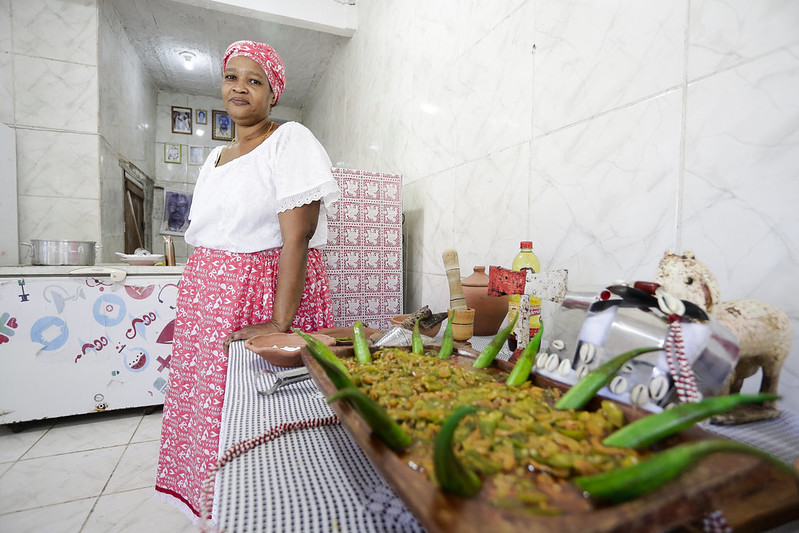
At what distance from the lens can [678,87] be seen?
2.83 ft

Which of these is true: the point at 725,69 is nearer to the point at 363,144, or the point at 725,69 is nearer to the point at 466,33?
the point at 466,33

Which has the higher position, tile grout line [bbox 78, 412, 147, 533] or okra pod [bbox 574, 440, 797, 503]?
okra pod [bbox 574, 440, 797, 503]

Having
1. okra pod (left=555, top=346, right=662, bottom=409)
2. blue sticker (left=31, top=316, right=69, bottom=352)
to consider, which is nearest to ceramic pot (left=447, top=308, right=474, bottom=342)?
okra pod (left=555, top=346, right=662, bottom=409)

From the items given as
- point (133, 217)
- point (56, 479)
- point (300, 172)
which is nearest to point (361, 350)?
point (300, 172)

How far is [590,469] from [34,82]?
4490 millimetres

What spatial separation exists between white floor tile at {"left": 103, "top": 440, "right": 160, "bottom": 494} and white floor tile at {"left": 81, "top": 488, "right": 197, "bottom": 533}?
59 millimetres

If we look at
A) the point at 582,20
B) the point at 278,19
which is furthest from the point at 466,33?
the point at 278,19

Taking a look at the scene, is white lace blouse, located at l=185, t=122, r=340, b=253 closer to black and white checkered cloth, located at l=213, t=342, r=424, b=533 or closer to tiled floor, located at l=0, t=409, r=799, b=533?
black and white checkered cloth, located at l=213, t=342, r=424, b=533

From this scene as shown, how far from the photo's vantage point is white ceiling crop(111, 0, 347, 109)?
357cm

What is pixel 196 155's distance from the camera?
225 inches

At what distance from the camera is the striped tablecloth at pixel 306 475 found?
42cm

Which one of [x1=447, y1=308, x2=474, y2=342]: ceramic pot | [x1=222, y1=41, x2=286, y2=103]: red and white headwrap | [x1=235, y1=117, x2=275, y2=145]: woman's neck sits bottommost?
[x1=447, y1=308, x2=474, y2=342]: ceramic pot

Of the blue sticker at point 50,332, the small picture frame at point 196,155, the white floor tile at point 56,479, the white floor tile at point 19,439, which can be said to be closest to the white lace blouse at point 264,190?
the white floor tile at point 56,479

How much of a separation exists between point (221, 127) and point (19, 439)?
491 centimetres
